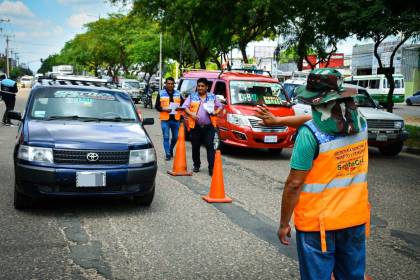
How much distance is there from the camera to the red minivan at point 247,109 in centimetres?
1170

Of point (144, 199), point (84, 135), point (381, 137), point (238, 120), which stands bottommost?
point (144, 199)

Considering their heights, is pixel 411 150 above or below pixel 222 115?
below

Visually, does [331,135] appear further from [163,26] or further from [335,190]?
[163,26]

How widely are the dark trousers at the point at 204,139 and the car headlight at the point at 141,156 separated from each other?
3.07 metres

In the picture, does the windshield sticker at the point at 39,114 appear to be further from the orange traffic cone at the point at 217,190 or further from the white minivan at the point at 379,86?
the white minivan at the point at 379,86

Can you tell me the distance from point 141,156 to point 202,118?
10.7ft

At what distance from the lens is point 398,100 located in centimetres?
3903

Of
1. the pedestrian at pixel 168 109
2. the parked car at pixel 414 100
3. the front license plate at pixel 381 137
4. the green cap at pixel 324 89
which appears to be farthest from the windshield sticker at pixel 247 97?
the parked car at pixel 414 100

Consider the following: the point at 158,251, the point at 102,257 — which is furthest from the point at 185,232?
the point at 102,257

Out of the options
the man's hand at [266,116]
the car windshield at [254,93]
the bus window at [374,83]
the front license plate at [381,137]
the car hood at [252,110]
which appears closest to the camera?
the man's hand at [266,116]

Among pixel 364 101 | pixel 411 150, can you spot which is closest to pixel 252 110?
pixel 364 101


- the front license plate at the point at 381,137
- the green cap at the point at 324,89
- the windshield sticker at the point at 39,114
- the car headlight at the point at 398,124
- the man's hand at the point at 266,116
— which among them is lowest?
the front license plate at the point at 381,137

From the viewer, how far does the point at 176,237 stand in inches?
218

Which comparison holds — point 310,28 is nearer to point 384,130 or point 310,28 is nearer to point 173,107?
point 384,130
